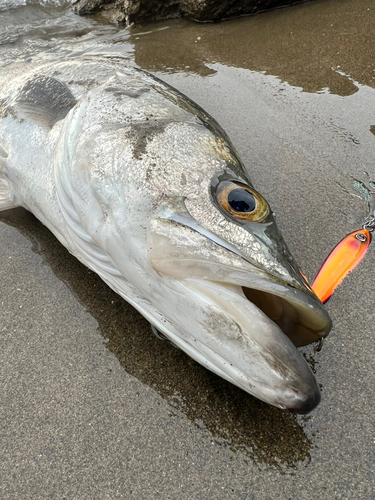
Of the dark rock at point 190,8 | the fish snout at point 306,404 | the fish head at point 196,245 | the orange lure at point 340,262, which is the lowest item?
the orange lure at point 340,262

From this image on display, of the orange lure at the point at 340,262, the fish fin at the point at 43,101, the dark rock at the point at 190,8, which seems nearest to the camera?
the orange lure at the point at 340,262

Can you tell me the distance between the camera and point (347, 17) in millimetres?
5723

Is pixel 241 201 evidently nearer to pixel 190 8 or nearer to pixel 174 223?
pixel 174 223

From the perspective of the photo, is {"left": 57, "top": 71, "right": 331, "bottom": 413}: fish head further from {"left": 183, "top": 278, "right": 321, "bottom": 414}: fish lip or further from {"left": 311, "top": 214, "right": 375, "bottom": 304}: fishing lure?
{"left": 311, "top": 214, "right": 375, "bottom": 304}: fishing lure

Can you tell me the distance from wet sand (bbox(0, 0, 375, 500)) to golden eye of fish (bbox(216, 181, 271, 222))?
0.75 metres

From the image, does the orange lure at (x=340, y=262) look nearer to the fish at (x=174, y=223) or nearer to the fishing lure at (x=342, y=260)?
the fishing lure at (x=342, y=260)

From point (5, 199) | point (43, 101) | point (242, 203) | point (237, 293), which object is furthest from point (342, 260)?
point (5, 199)

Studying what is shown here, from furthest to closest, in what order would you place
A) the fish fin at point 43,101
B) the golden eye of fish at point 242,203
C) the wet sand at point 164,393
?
1. the fish fin at point 43,101
2. the golden eye of fish at point 242,203
3. the wet sand at point 164,393

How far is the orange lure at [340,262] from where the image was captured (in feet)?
7.36

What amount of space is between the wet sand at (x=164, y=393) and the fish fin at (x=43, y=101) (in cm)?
75

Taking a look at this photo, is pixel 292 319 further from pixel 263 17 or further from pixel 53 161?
pixel 263 17

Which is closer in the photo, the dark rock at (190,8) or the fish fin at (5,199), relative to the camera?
the fish fin at (5,199)

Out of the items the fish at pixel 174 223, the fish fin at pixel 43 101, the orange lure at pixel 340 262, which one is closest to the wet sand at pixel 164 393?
the orange lure at pixel 340 262

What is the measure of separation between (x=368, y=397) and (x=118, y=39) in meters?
6.22
